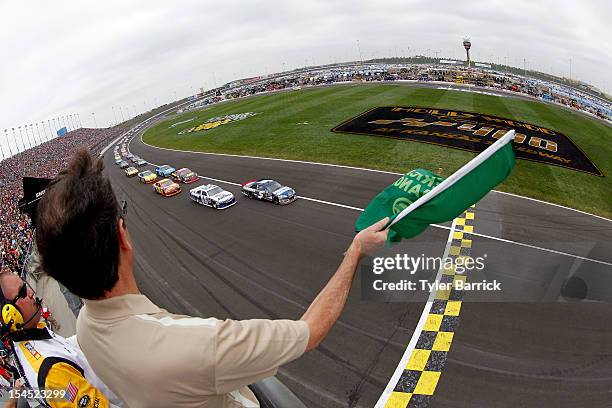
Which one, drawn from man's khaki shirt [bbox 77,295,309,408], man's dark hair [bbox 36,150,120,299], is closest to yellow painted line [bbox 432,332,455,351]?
man's khaki shirt [bbox 77,295,309,408]

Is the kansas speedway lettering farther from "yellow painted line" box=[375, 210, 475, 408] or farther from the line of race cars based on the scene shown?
"yellow painted line" box=[375, 210, 475, 408]

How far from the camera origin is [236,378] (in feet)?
4.66

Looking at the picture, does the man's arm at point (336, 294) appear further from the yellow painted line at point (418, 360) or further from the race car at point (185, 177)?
the race car at point (185, 177)

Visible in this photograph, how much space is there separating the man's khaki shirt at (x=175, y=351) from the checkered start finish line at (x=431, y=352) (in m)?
7.19

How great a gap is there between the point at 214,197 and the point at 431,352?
15311mm

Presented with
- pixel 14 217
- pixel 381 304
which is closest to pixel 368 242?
pixel 381 304

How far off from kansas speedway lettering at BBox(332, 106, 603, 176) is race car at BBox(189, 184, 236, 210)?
14.6 meters

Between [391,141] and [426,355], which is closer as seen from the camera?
[426,355]

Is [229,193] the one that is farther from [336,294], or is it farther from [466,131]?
[336,294]

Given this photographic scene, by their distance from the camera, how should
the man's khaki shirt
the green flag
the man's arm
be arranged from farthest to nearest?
the green flag < the man's arm < the man's khaki shirt

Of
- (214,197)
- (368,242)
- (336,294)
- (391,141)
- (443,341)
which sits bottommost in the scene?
(443,341)

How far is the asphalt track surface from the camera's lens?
7926mm

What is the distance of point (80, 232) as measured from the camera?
146 centimetres

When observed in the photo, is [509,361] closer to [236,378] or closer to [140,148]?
[236,378]
